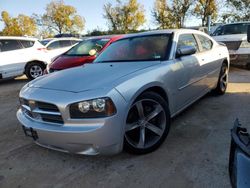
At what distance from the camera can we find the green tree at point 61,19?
1555 inches

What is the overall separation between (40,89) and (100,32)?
37548 millimetres

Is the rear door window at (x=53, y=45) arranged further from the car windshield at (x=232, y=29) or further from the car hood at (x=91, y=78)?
the car hood at (x=91, y=78)

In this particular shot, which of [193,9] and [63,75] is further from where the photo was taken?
[193,9]

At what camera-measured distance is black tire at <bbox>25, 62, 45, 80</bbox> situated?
355 inches

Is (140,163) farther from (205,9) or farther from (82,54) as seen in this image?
(205,9)

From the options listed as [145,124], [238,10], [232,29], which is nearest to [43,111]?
[145,124]

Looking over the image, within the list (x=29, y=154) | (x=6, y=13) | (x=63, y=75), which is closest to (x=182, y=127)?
(x=63, y=75)

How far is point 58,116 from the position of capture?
2.57 meters

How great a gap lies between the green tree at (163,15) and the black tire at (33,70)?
957 inches

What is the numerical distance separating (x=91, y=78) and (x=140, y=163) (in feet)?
3.76

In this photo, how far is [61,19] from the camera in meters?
39.5

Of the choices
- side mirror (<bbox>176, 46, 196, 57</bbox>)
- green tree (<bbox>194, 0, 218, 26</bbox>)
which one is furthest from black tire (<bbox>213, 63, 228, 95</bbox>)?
green tree (<bbox>194, 0, 218, 26</bbox>)

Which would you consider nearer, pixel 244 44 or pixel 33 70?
pixel 244 44

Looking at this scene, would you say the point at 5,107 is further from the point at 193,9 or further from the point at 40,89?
the point at 193,9
